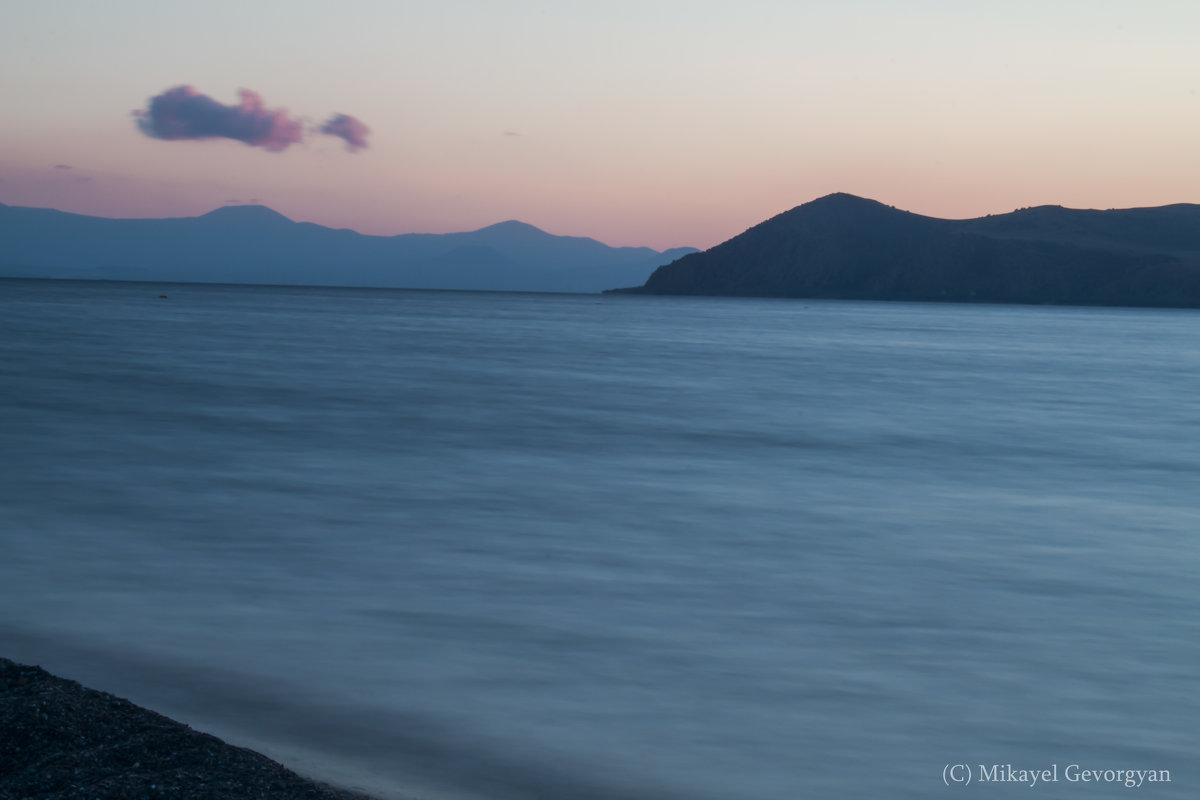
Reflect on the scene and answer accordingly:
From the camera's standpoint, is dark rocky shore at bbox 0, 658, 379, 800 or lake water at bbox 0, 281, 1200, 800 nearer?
dark rocky shore at bbox 0, 658, 379, 800

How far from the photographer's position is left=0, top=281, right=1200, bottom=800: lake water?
15.5 feet

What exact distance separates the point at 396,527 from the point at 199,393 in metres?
13.0

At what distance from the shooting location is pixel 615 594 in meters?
7.25

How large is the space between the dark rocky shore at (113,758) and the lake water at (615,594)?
55 cm

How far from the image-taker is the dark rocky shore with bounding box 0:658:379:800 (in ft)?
11.2

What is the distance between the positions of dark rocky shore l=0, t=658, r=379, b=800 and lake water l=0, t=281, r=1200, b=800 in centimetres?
55

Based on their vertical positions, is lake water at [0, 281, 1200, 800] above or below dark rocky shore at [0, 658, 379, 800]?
below

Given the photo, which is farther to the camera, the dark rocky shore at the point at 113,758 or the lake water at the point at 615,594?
the lake water at the point at 615,594

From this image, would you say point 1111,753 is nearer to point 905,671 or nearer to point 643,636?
point 905,671

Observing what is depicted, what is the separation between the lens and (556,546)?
8.72 metres

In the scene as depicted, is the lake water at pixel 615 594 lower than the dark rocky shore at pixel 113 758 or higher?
lower

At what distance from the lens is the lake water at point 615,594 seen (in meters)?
4.71

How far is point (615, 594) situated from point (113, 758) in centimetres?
401

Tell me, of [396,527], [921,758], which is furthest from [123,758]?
[396,527]
